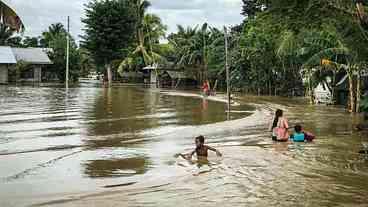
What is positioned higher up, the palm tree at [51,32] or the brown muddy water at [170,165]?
the palm tree at [51,32]

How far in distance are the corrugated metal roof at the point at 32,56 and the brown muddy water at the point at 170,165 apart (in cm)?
4204

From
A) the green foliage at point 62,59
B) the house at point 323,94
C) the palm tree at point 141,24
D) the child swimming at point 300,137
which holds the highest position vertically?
the palm tree at point 141,24

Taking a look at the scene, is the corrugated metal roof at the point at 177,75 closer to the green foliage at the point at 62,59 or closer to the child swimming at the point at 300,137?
the green foliage at the point at 62,59

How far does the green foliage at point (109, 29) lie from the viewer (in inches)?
2495

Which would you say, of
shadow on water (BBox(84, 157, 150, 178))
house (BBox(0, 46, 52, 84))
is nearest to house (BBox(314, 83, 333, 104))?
shadow on water (BBox(84, 157, 150, 178))

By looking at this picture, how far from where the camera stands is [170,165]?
12.0m

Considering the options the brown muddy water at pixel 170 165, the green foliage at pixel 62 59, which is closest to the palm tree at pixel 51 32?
the green foliage at pixel 62 59

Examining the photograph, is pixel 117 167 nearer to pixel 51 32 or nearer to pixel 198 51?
pixel 198 51

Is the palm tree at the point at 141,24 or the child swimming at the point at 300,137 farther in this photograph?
the palm tree at the point at 141,24

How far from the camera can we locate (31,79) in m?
65.2

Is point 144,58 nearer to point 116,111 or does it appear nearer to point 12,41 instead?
point 12,41

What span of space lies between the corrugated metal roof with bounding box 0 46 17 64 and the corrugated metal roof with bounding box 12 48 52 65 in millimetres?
→ 2199

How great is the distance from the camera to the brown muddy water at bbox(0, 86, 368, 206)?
8.86 metres

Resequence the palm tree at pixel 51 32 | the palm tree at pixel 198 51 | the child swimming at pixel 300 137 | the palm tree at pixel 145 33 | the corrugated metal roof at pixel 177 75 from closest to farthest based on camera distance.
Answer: the child swimming at pixel 300 137
the palm tree at pixel 198 51
the corrugated metal roof at pixel 177 75
the palm tree at pixel 145 33
the palm tree at pixel 51 32
